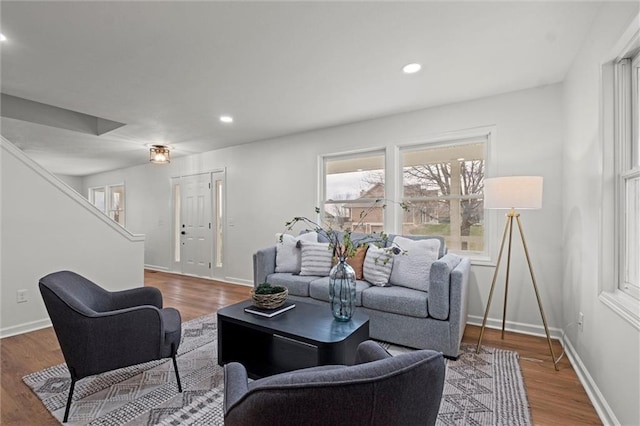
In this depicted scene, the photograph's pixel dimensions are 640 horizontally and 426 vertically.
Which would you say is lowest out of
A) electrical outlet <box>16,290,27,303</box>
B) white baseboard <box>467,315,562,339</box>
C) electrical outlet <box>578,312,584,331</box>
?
white baseboard <box>467,315,562,339</box>

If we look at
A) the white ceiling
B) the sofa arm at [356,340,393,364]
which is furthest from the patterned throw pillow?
the sofa arm at [356,340,393,364]

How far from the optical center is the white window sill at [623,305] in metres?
1.49

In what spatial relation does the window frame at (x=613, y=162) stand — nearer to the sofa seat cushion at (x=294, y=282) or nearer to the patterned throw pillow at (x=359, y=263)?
the patterned throw pillow at (x=359, y=263)

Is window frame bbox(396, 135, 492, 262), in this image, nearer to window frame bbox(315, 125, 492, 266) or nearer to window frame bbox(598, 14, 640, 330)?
window frame bbox(315, 125, 492, 266)

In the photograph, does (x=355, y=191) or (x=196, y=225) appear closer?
(x=355, y=191)

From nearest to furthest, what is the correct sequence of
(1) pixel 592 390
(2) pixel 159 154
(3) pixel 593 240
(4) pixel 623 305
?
(4) pixel 623 305
(1) pixel 592 390
(3) pixel 593 240
(2) pixel 159 154

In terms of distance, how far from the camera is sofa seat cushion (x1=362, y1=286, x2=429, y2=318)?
101 inches

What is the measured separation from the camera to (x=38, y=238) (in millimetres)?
3359

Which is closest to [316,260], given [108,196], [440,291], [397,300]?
[397,300]

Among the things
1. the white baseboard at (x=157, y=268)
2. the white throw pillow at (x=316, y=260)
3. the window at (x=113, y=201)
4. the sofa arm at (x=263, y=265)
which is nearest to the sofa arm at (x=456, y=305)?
the white throw pillow at (x=316, y=260)

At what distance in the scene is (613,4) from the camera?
1.76 m

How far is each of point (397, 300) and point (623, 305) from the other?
143 cm

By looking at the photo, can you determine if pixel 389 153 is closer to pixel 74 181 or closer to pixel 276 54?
pixel 276 54

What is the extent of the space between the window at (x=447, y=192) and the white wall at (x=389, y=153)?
19 cm
